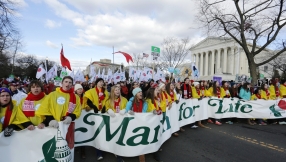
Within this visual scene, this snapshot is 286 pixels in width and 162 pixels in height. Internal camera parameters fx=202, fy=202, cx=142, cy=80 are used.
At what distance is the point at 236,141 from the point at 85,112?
439cm

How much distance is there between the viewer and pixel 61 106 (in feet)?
11.7

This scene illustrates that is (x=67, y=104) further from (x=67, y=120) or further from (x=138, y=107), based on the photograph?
(x=138, y=107)

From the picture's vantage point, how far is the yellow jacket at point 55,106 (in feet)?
11.3

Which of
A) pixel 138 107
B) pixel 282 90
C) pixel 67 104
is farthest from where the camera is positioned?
pixel 282 90

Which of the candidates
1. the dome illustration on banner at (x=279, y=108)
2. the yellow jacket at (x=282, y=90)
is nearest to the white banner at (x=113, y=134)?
the dome illustration on banner at (x=279, y=108)

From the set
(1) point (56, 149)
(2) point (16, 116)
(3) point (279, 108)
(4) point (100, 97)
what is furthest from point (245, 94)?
(2) point (16, 116)

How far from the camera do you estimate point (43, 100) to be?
3.62 meters

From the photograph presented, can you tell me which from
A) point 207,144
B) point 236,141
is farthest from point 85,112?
point 236,141

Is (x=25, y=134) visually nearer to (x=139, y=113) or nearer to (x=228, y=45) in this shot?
(x=139, y=113)

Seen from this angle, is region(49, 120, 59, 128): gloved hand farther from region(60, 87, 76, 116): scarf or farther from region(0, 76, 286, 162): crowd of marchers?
region(60, 87, 76, 116): scarf

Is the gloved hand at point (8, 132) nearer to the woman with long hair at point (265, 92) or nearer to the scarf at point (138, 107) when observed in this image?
the scarf at point (138, 107)

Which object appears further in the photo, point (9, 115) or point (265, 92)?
point (265, 92)

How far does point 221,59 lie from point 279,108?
6391cm

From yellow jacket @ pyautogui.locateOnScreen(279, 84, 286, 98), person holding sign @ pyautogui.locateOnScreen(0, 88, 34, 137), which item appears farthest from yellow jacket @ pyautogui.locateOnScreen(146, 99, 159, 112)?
yellow jacket @ pyautogui.locateOnScreen(279, 84, 286, 98)
